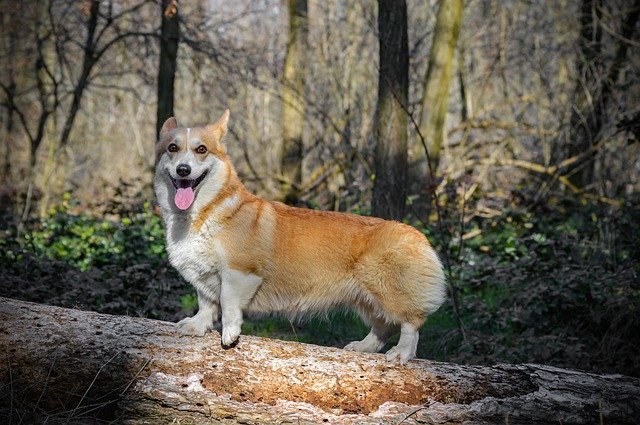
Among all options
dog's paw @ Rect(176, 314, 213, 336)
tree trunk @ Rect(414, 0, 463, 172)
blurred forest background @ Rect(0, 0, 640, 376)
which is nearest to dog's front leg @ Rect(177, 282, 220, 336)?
dog's paw @ Rect(176, 314, 213, 336)

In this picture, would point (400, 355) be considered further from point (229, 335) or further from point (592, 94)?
point (592, 94)

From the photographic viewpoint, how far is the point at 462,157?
38.6 ft

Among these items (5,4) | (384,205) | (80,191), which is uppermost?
(5,4)

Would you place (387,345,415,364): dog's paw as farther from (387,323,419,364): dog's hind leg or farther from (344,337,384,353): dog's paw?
(344,337,384,353): dog's paw

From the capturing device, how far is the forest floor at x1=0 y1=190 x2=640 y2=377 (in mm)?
5820

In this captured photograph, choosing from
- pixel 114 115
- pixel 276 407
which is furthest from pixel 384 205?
pixel 114 115

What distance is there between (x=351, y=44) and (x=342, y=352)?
9681 millimetres

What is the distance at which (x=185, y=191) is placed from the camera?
14.4 ft


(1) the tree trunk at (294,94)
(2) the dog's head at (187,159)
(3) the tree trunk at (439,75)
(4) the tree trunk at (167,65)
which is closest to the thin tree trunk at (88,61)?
(4) the tree trunk at (167,65)

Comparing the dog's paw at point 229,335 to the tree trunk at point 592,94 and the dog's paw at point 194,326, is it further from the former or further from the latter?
the tree trunk at point 592,94

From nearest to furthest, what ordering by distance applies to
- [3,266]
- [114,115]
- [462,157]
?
[3,266] → [462,157] → [114,115]

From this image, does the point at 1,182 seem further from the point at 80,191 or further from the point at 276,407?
the point at 276,407

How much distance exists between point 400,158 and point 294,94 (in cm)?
523

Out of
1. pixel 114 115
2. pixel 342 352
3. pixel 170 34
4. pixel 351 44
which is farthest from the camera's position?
pixel 114 115
